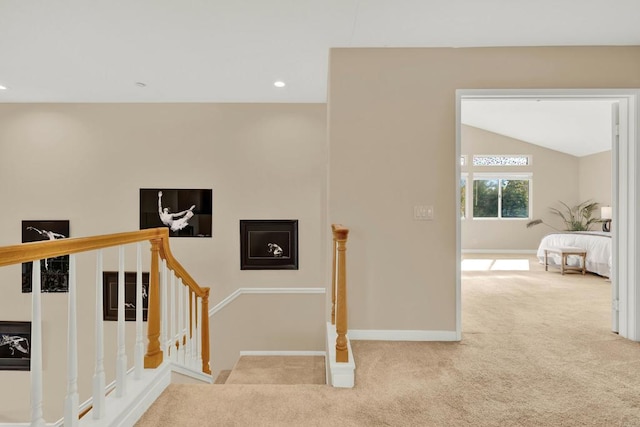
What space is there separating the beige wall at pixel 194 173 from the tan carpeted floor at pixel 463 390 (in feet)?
7.50

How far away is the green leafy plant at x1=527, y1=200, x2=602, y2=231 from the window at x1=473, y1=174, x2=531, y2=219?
0.50 metres

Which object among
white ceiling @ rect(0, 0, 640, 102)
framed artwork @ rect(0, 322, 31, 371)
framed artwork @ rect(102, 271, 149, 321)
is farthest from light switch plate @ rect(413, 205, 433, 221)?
framed artwork @ rect(0, 322, 31, 371)

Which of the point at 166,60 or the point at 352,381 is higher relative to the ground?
the point at 166,60

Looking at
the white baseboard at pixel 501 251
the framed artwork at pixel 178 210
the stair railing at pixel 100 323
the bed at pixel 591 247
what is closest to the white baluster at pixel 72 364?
the stair railing at pixel 100 323

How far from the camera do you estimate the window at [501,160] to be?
8.77 m

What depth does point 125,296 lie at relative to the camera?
178 inches

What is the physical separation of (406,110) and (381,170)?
0.54 meters

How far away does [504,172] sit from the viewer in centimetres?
873

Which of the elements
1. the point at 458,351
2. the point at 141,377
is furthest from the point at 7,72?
the point at 458,351

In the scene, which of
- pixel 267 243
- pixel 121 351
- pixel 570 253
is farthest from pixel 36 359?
pixel 570 253

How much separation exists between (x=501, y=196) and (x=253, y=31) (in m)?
8.14

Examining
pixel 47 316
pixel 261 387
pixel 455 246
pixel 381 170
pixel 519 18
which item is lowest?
pixel 47 316

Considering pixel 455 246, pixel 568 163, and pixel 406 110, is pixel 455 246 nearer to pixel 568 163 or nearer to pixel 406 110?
pixel 406 110

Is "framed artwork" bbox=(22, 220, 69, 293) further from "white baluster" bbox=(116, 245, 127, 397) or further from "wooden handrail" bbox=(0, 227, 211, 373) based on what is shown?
"white baluster" bbox=(116, 245, 127, 397)
